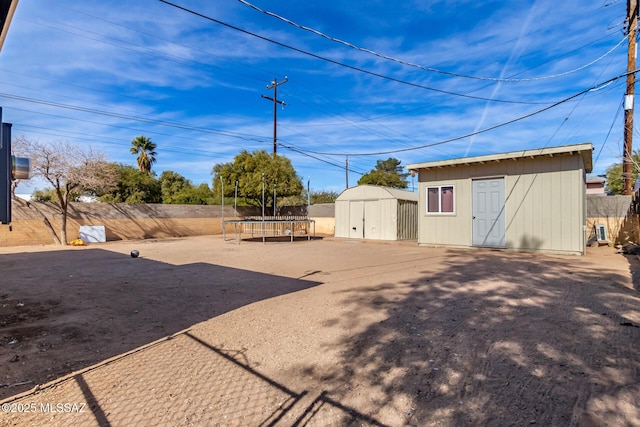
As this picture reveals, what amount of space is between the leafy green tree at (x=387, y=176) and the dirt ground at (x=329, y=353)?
32.7m

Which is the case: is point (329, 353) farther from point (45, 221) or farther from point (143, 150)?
point (143, 150)

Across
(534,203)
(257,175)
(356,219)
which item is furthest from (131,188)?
(534,203)

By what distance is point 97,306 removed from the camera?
4926mm

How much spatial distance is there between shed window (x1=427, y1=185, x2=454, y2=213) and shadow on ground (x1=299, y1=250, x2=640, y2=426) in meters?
7.33

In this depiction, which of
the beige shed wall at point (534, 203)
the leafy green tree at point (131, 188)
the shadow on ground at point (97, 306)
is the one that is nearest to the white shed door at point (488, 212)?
the beige shed wall at point (534, 203)

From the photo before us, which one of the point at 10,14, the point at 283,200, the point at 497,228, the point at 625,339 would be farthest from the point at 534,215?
the point at 283,200

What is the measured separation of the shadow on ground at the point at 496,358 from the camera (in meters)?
2.22

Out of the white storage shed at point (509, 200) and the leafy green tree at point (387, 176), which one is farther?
the leafy green tree at point (387, 176)

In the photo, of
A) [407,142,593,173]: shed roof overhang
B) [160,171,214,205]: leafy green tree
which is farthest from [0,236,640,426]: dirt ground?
[160,171,214,205]: leafy green tree

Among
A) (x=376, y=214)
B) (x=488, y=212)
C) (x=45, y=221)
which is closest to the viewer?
(x=488, y=212)

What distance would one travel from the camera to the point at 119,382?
108 inches

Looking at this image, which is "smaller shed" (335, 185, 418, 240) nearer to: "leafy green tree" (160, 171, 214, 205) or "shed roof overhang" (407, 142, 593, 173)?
"shed roof overhang" (407, 142, 593, 173)

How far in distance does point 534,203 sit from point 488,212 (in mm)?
1354

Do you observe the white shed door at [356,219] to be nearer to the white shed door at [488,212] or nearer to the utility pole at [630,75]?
the white shed door at [488,212]
